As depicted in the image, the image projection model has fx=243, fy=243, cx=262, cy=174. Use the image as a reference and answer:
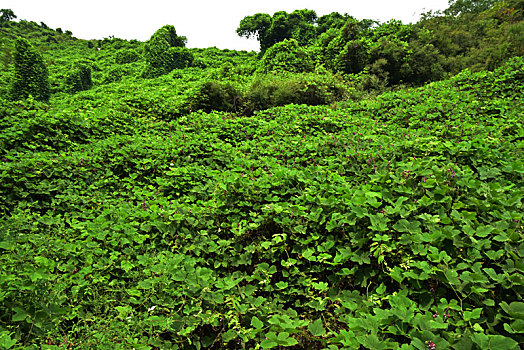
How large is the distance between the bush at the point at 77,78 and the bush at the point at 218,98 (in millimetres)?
22097

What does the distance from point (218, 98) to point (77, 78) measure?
23.1 m

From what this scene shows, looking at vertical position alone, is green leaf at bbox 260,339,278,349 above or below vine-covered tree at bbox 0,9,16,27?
below

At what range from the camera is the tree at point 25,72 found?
1759 cm

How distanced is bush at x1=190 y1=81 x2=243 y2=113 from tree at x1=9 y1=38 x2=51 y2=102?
15.8 meters

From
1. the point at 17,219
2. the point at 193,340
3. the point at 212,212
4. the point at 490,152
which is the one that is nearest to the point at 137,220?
the point at 212,212

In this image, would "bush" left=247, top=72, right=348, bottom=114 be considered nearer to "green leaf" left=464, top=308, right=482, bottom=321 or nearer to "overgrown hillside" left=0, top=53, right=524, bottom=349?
"overgrown hillside" left=0, top=53, right=524, bottom=349

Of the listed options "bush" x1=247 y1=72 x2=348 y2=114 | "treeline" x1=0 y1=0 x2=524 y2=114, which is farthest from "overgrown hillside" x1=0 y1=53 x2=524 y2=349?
"treeline" x1=0 y1=0 x2=524 y2=114

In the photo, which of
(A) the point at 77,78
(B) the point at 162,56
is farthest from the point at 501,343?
(B) the point at 162,56

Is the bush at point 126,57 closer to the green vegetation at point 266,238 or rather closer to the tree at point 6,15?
the tree at point 6,15

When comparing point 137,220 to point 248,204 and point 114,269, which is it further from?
point 248,204

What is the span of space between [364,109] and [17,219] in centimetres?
844

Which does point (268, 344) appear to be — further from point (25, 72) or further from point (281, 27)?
point (281, 27)

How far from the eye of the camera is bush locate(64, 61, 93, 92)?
79.4 feet

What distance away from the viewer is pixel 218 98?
33.3ft
